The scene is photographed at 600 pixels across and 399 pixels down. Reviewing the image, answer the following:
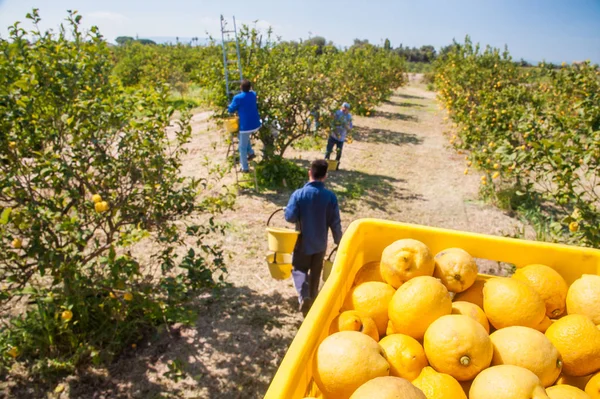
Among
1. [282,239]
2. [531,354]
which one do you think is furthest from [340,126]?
[531,354]

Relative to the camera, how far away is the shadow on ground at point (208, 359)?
110 inches

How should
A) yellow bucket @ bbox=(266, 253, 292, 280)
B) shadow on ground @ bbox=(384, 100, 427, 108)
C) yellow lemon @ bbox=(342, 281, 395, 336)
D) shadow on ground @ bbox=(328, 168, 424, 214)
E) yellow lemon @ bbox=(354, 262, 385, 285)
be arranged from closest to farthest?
yellow lemon @ bbox=(342, 281, 395, 336) → yellow lemon @ bbox=(354, 262, 385, 285) → yellow bucket @ bbox=(266, 253, 292, 280) → shadow on ground @ bbox=(328, 168, 424, 214) → shadow on ground @ bbox=(384, 100, 427, 108)

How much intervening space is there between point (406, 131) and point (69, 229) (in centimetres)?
1262

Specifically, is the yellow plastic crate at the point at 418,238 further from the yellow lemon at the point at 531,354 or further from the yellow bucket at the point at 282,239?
the yellow bucket at the point at 282,239

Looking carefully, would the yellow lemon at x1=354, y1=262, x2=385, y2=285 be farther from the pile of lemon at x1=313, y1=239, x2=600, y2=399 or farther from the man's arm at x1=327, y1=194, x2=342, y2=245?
the man's arm at x1=327, y1=194, x2=342, y2=245

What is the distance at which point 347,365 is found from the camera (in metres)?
0.98

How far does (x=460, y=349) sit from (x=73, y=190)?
2494 millimetres

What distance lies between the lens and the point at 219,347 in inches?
128

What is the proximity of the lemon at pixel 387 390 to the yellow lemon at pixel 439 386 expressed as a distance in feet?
0.43

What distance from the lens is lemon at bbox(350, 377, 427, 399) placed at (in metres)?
0.83

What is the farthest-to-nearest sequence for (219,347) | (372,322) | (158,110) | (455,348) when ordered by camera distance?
(219,347) < (158,110) < (372,322) < (455,348)

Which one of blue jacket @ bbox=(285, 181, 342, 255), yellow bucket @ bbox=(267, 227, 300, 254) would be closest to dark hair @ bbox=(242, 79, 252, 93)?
blue jacket @ bbox=(285, 181, 342, 255)

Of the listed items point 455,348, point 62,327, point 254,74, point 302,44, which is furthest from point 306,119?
point 455,348

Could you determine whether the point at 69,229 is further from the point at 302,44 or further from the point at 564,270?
the point at 302,44
